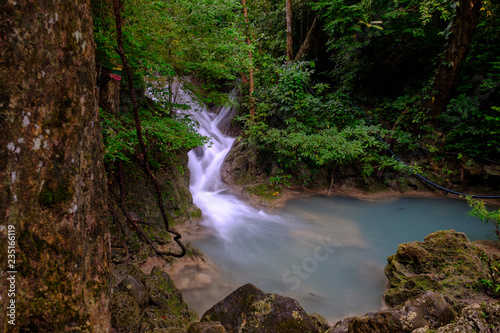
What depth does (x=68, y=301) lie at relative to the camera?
44.6 inches

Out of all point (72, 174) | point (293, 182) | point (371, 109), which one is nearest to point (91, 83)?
point (72, 174)

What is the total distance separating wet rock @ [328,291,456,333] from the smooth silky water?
1.72 meters

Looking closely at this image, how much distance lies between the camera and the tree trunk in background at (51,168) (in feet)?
3.17

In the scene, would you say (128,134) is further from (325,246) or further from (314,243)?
(325,246)

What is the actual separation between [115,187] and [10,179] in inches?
146

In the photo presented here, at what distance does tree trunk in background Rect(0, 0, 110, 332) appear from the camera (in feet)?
3.17

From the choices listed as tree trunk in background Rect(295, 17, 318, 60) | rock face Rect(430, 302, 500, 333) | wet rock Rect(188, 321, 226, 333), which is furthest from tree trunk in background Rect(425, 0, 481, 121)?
wet rock Rect(188, 321, 226, 333)

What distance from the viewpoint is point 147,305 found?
91.1 inches

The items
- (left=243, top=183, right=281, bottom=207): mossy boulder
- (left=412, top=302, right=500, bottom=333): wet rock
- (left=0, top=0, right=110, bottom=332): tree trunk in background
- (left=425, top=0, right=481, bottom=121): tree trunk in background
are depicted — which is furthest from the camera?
(left=243, top=183, right=281, bottom=207): mossy boulder

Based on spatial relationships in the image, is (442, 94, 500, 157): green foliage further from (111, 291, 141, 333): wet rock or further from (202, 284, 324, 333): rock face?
(111, 291, 141, 333): wet rock

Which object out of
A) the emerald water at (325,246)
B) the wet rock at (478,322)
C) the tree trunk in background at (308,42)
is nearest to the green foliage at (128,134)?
the emerald water at (325,246)

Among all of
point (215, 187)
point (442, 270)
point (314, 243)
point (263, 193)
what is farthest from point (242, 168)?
point (442, 270)

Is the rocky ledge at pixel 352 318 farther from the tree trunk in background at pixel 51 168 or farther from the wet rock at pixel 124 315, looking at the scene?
the tree trunk in background at pixel 51 168

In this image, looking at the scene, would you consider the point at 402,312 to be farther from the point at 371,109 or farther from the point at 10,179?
the point at 371,109
